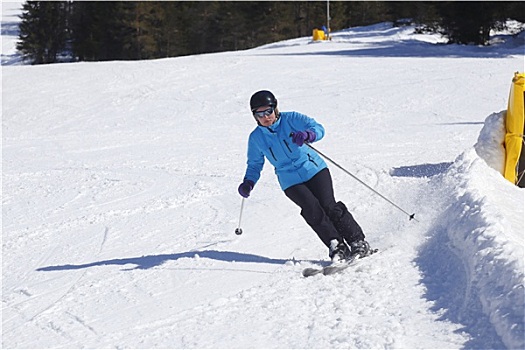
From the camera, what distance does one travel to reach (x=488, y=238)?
4.77 metres

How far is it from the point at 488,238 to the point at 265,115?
1734 mm

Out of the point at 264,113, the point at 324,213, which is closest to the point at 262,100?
the point at 264,113

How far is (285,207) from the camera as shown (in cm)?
780

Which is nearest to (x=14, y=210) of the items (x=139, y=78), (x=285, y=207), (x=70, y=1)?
(x=285, y=207)

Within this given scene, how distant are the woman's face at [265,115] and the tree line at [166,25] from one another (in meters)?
37.8

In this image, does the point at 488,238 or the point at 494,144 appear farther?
the point at 494,144

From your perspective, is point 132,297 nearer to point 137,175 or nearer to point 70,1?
point 137,175

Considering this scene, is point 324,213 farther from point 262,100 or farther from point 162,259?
point 162,259

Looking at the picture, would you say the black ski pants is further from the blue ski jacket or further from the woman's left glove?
the woman's left glove

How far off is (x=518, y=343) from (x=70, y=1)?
5171 cm

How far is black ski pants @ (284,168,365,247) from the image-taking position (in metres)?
5.44

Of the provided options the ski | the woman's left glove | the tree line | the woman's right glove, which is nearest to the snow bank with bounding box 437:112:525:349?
the ski

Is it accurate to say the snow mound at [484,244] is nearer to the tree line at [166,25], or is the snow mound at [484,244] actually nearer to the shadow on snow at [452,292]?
the shadow on snow at [452,292]

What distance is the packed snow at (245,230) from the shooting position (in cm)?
439
